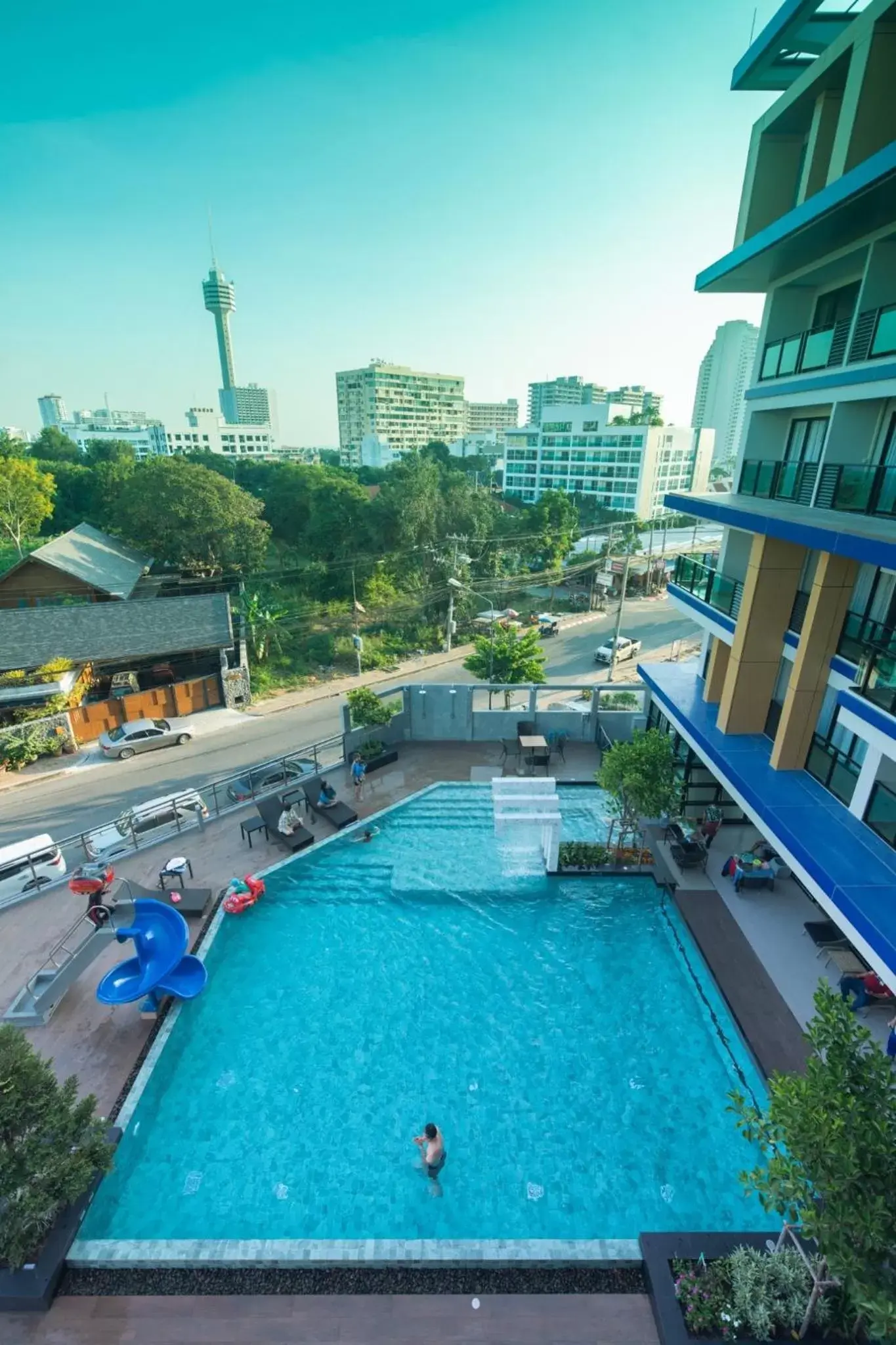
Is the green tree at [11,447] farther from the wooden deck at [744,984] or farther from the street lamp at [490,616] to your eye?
the wooden deck at [744,984]

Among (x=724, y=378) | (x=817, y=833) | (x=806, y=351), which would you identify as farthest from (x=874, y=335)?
(x=724, y=378)

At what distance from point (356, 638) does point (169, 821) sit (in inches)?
789

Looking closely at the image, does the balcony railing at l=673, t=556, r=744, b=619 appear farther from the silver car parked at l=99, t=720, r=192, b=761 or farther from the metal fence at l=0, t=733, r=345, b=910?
the silver car parked at l=99, t=720, r=192, b=761

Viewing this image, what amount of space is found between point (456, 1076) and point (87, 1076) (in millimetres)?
6447

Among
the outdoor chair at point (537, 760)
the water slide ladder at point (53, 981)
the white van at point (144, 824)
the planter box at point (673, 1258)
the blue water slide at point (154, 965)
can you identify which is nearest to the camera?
the planter box at point (673, 1258)

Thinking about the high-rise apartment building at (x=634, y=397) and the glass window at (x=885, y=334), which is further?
the high-rise apartment building at (x=634, y=397)

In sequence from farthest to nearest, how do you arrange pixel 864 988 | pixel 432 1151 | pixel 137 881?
1. pixel 137 881
2. pixel 864 988
3. pixel 432 1151

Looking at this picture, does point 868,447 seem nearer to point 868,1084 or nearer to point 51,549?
point 868,1084

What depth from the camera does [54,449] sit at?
261ft

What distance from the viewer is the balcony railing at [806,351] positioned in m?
12.7

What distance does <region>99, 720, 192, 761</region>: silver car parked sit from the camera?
83.9 feet

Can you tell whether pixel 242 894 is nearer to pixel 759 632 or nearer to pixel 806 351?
pixel 759 632

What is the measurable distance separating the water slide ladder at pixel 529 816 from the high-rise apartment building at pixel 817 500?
4.09 metres

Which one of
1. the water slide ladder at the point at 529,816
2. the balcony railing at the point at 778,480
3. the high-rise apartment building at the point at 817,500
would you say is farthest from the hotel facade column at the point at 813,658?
the water slide ladder at the point at 529,816
